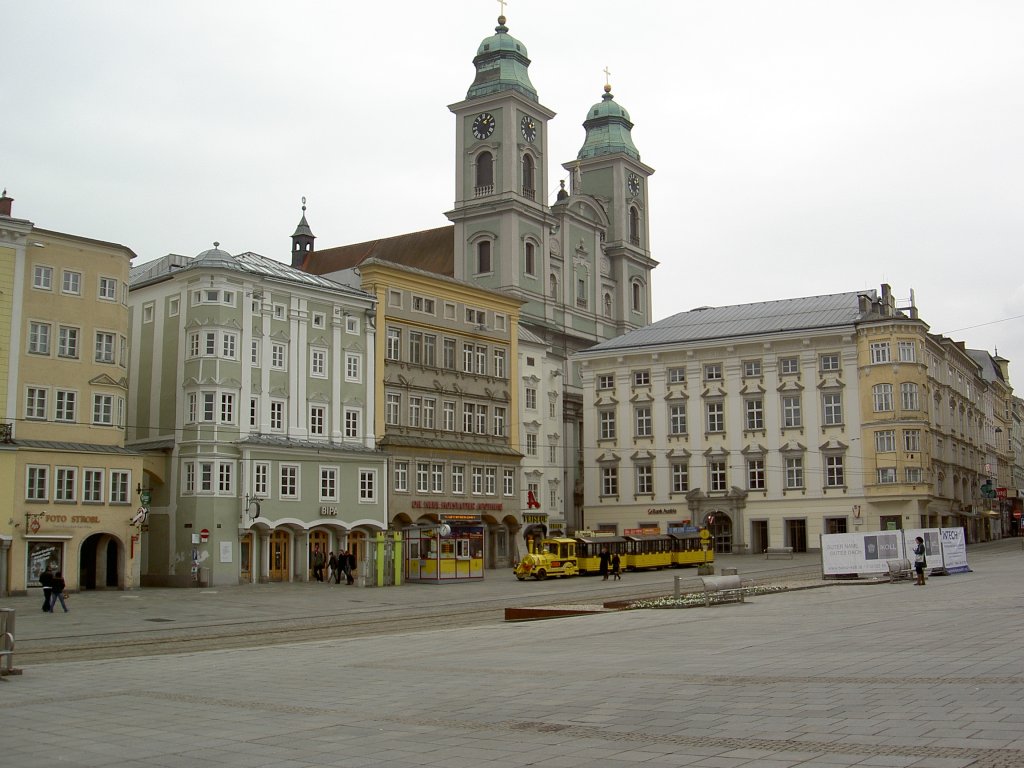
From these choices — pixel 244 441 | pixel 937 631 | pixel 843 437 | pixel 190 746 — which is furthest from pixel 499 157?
pixel 190 746

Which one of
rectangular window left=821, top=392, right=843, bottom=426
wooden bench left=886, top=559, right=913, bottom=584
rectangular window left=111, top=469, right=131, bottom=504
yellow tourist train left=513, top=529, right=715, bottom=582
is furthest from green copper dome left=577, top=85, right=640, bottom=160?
wooden bench left=886, top=559, right=913, bottom=584

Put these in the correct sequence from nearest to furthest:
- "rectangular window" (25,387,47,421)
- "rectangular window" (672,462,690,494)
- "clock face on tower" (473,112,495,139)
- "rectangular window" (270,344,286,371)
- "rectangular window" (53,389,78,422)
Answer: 1. "rectangular window" (25,387,47,421)
2. "rectangular window" (53,389,78,422)
3. "rectangular window" (270,344,286,371)
4. "rectangular window" (672,462,690,494)
5. "clock face on tower" (473,112,495,139)

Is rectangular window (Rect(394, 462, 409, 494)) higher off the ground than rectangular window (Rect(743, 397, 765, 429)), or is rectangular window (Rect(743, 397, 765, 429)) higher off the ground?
rectangular window (Rect(743, 397, 765, 429))

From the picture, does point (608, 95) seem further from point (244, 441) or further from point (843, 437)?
point (244, 441)

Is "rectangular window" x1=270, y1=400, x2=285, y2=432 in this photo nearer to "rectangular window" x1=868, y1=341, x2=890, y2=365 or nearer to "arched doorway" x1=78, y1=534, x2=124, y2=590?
"arched doorway" x1=78, y1=534, x2=124, y2=590

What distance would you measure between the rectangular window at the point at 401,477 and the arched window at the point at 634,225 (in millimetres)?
52879

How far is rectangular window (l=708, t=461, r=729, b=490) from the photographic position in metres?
79.7

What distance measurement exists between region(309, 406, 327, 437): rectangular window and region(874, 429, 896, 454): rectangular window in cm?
3647

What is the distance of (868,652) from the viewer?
18.5m

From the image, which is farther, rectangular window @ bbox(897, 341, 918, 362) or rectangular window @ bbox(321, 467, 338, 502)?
rectangular window @ bbox(897, 341, 918, 362)

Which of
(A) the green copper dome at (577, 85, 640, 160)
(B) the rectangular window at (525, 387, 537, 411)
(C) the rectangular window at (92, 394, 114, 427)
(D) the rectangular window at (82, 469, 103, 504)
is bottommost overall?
(D) the rectangular window at (82, 469, 103, 504)

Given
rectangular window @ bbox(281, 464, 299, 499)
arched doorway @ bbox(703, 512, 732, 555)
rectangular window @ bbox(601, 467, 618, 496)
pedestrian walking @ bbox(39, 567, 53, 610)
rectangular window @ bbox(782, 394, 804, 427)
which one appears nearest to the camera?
pedestrian walking @ bbox(39, 567, 53, 610)

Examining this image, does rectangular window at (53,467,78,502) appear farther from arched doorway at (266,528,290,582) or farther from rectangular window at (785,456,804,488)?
rectangular window at (785,456,804,488)

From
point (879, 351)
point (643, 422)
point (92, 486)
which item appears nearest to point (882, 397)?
point (879, 351)
